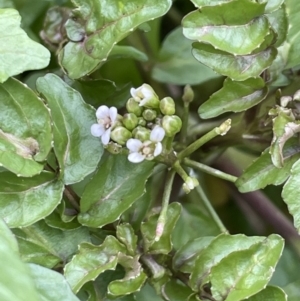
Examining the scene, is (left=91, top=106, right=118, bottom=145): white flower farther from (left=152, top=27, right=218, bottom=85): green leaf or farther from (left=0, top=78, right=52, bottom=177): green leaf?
(left=152, top=27, right=218, bottom=85): green leaf

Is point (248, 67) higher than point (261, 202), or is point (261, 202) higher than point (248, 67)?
point (248, 67)

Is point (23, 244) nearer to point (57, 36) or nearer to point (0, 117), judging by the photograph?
point (0, 117)

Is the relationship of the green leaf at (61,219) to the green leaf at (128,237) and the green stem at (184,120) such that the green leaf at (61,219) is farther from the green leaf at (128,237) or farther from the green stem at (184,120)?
the green stem at (184,120)

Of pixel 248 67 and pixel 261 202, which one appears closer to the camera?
pixel 248 67

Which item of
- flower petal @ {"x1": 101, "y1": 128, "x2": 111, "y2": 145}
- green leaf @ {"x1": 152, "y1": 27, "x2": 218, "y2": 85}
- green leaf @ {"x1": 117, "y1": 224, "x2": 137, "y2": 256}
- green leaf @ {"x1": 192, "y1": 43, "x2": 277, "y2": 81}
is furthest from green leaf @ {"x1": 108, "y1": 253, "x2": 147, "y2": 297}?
green leaf @ {"x1": 152, "y1": 27, "x2": 218, "y2": 85}

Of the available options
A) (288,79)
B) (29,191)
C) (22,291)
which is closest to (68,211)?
(29,191)
